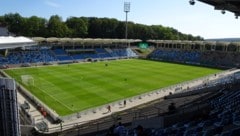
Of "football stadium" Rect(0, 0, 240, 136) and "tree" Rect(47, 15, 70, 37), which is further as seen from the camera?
"tree" Rect(47, 15, 70, 37)

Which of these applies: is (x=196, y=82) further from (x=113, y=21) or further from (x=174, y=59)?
(x=113, y=21)

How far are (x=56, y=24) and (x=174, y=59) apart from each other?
156 ft

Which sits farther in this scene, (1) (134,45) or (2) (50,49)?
(1) (134,45)

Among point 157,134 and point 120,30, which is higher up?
point 120,30

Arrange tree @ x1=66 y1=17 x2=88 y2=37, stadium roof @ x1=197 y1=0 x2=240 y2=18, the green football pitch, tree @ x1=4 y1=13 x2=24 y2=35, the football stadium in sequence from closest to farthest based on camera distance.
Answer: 1. the football stadium
2. stadium roof @ x1=197 y1=0 x2=240 y2=18
3. the green football pitch
4. tree @ x1=4 y1=13 x2=24 y2=35
5. tree @ x1=66 y1=17 x2=88 y2=37

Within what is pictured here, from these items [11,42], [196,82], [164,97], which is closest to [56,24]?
[196,82]

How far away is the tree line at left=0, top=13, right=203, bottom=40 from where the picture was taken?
104m

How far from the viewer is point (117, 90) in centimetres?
4150

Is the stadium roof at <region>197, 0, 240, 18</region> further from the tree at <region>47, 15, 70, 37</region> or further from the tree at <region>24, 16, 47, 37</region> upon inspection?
the tree at <region>47, 15, 70, 37</region>

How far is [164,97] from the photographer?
119 ft

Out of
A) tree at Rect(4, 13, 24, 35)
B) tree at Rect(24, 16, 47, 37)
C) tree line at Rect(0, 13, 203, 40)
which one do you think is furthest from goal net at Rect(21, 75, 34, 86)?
tree at Rect(4, 13, 24, 35)

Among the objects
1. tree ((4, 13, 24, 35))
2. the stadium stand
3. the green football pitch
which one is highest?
tree ((4, 13, 24, 35))

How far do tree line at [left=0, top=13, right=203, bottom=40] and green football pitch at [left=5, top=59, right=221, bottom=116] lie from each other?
47.4m

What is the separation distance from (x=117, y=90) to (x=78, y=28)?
74.7 metres
